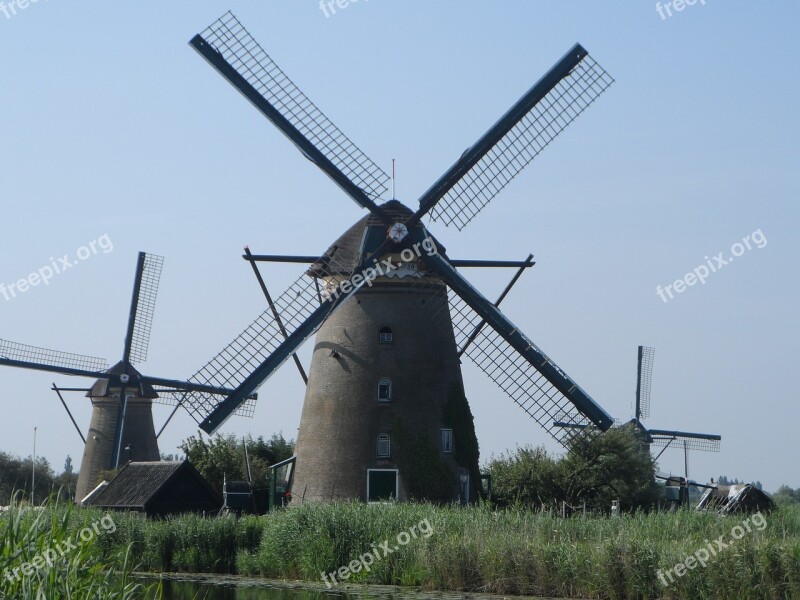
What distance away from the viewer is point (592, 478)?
2744cm

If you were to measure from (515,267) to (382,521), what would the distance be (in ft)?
21.1

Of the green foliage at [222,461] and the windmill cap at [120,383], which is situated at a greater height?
the windmill cap at [120,383]

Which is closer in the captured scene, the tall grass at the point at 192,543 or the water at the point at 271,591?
the water at the point at 271,591

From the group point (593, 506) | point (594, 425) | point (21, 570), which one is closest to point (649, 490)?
point (593, 506)

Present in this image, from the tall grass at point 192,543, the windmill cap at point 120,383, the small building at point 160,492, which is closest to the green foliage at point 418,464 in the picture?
the tall grass at point 192,543

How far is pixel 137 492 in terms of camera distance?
25.8 m

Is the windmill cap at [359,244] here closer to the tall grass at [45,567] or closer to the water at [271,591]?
the water at [271,591]

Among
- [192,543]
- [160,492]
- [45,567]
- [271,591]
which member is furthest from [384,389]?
[45,567]

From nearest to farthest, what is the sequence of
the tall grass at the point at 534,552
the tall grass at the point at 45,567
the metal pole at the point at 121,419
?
the tall grass at the point at 45,567 < the tall grass at the point at 534,552 < the metal pole at the point at 121,419

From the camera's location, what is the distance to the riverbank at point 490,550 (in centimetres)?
1573

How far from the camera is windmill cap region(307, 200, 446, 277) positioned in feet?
76.9

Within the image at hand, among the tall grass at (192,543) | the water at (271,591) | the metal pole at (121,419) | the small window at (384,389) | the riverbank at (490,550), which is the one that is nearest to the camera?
the riverbank at (490,550)

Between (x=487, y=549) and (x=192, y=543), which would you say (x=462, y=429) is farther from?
(x=487, y=549)

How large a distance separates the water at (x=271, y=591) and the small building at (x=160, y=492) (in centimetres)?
422
